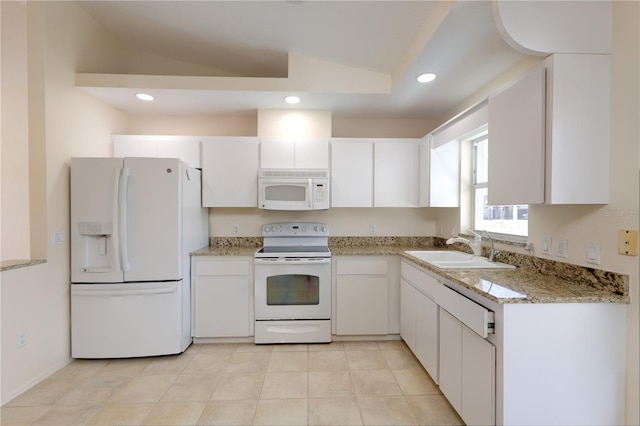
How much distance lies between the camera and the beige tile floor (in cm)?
178

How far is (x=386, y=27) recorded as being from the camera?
6.74ft

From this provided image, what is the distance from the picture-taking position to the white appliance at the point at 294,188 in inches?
115

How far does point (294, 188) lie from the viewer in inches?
116

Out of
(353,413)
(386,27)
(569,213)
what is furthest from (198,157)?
(569,213)

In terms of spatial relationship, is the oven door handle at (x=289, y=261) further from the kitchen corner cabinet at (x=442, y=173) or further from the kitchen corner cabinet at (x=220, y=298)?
the kitchen corner cabinet at (x=442, y=173)

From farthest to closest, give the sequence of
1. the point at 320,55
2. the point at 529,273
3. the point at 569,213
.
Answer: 1. the point at 320,55
2. the point at 529,273
3. the point at 569,213

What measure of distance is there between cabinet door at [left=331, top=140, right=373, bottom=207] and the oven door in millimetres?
737

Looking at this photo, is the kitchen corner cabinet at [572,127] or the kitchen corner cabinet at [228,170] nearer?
the kitchen corner cabinet at [572,127]

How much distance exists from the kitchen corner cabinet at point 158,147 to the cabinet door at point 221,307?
49.9 inches

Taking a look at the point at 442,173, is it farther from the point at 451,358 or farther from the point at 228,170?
the point at 228,170

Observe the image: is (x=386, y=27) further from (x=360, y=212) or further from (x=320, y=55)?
(x=360, y=212)

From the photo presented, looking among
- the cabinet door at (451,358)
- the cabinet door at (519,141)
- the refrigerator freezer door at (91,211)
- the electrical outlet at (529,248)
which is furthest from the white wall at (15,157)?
the electrical outlet at (529,248)

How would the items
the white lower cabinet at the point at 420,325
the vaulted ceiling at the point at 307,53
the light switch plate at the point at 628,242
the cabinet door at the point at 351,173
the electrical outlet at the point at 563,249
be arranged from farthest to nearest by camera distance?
the cabinet door at the point at 351,173 < the white lower cabinet at the point at 420,325 < the vaulted ceiling at the point at 307,53 < the electrical outlet at the point at 563,249 < the light switch plate at the point at 628,242

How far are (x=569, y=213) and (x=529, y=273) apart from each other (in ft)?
1.46
